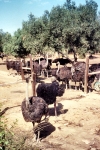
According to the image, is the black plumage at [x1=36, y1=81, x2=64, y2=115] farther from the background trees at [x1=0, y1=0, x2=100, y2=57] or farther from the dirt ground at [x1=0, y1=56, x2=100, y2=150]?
the background trees at [x1=0, y1=0, x2=100, y2=57]

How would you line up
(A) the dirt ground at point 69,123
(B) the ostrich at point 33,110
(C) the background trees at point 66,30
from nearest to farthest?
(B) the ostrich at point 33,110 → (A) the dirt ground at point 69,123 → (C) the background trees at point 66,30

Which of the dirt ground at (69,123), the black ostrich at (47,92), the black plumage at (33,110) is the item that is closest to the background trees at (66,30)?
the dirt ground at (69,123)

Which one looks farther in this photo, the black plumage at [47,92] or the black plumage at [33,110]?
the black plumage at [47,92]

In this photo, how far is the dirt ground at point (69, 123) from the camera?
8.33m

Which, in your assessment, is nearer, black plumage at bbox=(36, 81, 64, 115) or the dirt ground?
the dirt ground

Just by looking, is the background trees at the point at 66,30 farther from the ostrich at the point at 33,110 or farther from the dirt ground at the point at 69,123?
the ostrich at the point at 33,110

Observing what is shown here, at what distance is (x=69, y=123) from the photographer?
10297 mm

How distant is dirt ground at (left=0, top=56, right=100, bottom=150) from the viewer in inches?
328

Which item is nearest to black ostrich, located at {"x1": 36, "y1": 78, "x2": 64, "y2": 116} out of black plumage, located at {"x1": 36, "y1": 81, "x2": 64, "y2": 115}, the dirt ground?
black plumage, located at {"x1": 36, "y1": 81, "x2": 64, "y2": 115}

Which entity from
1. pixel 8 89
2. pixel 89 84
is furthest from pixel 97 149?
pixel 8 89

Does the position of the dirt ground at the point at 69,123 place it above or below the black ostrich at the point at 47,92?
below

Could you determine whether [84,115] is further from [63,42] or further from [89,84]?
[63,42]

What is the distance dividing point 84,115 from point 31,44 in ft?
66.0

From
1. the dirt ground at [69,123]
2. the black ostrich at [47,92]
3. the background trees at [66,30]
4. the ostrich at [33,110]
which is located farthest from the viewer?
the background trees at [66,30]
